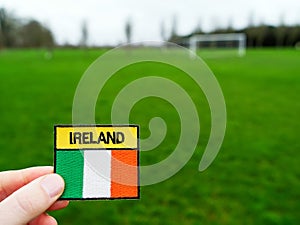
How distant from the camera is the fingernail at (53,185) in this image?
42 centimetres

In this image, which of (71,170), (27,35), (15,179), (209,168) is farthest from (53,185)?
(27,35)

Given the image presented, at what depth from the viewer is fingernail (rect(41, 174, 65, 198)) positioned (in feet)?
1.38

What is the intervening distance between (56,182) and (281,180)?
1.69 meters

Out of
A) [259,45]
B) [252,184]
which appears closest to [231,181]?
[252,184]

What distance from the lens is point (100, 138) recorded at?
15.4 inches

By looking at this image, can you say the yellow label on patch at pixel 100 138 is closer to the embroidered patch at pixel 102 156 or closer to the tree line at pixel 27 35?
Answer: the embroidered patch at pixel 102 156

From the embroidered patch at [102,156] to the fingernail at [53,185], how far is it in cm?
3

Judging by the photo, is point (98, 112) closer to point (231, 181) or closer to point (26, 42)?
point (231, 181)

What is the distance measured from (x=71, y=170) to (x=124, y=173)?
2.5 inches

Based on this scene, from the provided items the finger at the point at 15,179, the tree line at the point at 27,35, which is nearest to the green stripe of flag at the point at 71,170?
the finger at the point at 15,179

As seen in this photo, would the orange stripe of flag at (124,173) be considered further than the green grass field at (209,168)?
No

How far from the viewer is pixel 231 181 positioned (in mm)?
1887

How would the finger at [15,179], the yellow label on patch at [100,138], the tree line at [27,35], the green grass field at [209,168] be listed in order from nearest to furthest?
the yellow label on patch at [100,138]
the finger at [15,179]
the green grass field at [209,168]
the tree line at [27,35]

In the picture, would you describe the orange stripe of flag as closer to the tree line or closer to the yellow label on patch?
the yellow label on patch
